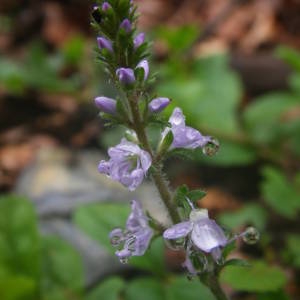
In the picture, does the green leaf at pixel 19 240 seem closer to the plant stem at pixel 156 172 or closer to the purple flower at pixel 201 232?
the plant stem at pixel 156 172

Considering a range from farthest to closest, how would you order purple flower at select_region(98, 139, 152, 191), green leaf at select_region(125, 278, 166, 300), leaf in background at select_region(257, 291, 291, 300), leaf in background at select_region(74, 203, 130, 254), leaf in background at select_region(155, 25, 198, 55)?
leaf in background at select_region(155, 25, 198, 55) < leaf in background at select_region(74, 203, 130, 254) < green leaf at select_region(125, 278, 166, 300) < leaf in background at select_region(257, 291, 291, 300) < purple flower at select_region(98, 139, 152, 191)

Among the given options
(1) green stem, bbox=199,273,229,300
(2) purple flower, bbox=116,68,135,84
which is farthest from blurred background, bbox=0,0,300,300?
(2) purple flower, bbox=116,68,135,84

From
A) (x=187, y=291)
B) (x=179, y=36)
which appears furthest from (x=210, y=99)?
(x=187, y=291)

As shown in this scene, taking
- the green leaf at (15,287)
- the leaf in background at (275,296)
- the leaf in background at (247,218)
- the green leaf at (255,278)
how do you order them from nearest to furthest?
the green leaf at (255,278) < the leaf in background at (275,296) < the green leaf at (15,287) < the leaf in background at (247,218)

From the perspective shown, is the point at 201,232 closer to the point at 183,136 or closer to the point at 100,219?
the point at 183,136

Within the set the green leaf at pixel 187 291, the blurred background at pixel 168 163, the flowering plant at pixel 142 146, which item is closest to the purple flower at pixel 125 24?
the flowering plant at pixel 142 146

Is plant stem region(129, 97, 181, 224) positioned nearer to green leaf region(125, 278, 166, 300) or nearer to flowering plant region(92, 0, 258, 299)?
flowering plant region(92, 0, 258, 299)
